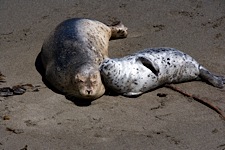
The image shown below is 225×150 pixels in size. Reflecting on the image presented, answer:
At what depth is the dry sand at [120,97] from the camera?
4.28 m

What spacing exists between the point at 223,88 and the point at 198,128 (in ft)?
2.91

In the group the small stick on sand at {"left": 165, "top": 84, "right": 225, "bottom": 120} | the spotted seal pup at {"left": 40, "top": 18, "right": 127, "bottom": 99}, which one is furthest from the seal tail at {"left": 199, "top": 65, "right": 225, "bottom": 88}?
the spotted seal pup at {"left": 40, "top": 18, "right": 127, "bottom": 99}

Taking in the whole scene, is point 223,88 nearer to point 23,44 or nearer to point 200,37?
point 200,37

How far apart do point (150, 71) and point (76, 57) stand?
0.67 m

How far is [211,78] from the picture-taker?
5293 millimetres

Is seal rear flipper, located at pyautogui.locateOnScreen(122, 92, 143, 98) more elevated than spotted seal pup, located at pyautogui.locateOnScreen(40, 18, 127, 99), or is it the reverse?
spotted seal pup, located at pyautogui.locateOnScreen(40, 18, 127, 99)

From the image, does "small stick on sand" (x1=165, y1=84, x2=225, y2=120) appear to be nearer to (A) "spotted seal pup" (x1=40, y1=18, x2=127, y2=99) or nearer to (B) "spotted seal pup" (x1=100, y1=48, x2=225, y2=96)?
(B) "spotted seal pup" (x1=100, y1=48, x2=225, y2=96)

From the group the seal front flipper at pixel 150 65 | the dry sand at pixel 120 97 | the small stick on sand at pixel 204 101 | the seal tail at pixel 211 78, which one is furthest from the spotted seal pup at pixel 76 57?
the seal tail at pixel 211 78

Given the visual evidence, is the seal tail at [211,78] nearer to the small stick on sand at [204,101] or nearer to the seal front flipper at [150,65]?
the small stick on sand at [204,101]

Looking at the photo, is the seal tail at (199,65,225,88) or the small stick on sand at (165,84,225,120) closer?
the small stick on sand at (165,84,225,120)

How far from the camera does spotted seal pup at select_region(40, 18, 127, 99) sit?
15.7 feet

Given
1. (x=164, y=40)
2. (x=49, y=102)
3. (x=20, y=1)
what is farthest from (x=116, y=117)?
(x=20, y=1)

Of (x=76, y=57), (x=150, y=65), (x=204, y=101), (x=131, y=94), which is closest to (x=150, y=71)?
(x=150, y=65)

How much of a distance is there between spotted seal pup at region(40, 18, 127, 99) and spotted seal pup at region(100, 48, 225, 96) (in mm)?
135
